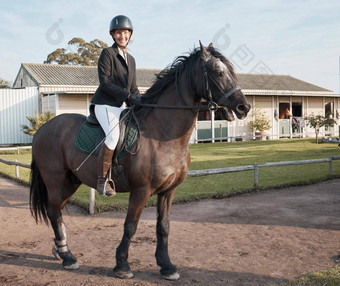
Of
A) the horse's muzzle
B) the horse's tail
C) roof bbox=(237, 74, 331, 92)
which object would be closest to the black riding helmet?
the horse's muzzle

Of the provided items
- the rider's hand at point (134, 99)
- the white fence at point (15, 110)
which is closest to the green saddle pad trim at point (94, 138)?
the rider's hand at point (134, 99)

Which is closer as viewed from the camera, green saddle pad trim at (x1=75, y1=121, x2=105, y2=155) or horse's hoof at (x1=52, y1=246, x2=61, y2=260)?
green saddle pad trim at (x1=75, y1=121, x2=105, y2=155)

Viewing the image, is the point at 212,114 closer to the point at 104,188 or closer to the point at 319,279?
the point at 104,188

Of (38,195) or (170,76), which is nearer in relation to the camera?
(170,76)

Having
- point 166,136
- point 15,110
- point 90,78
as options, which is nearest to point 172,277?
point 166,136

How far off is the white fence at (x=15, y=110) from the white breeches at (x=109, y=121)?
19.8 m

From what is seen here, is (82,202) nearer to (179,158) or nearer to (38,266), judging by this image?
(38,266)

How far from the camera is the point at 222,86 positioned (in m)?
3.44

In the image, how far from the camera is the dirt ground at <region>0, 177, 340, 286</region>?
155 inches

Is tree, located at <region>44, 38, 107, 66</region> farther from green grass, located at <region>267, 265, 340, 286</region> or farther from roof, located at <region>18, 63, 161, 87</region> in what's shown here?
green grass, located at <region>267, 265, 340, 286</region>

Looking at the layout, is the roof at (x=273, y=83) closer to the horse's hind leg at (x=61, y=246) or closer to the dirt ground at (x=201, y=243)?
the dirt ground at (x=201, y=243)

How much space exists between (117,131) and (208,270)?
1924 mm

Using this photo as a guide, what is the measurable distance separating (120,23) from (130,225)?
2292 millimetres

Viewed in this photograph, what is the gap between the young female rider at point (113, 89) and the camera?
3836mm
